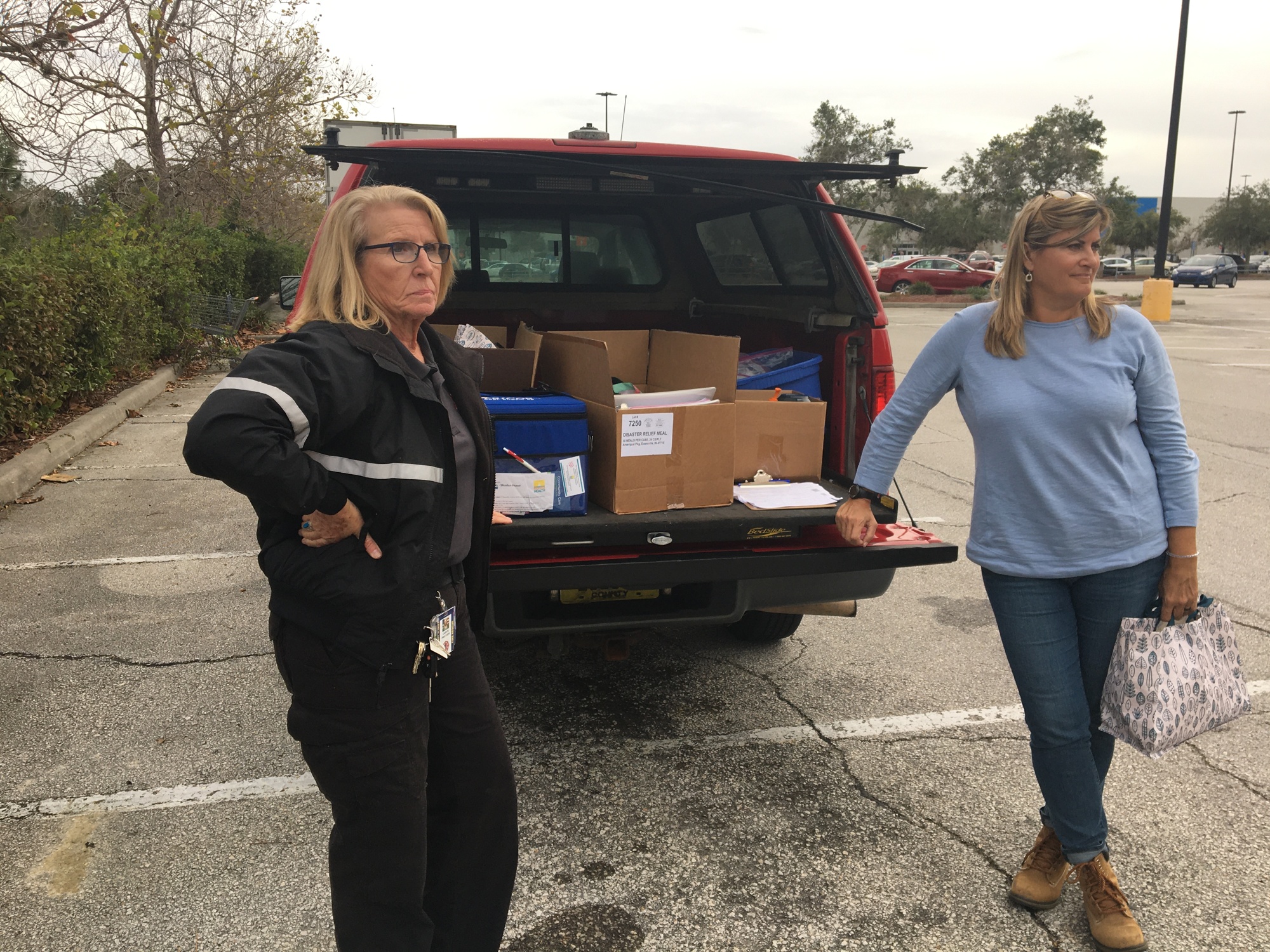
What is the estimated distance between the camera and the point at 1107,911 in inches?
98.6

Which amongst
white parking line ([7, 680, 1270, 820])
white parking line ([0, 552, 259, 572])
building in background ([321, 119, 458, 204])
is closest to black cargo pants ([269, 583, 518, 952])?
white parking line ([7, 680, 1270, 820])

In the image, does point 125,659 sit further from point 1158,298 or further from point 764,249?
point 1158,298

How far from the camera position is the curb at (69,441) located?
6.87 m

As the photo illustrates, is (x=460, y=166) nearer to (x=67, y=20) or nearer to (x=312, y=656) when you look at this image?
(x=312, y=656)

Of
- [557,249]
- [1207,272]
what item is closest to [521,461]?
[557,249]

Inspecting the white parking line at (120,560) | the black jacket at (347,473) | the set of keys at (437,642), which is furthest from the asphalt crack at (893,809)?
the white parking line at (120,560)

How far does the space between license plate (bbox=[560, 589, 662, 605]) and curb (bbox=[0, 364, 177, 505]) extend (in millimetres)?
5170

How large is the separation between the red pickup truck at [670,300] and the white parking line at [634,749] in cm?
45

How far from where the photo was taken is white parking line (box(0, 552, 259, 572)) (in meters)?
5.47

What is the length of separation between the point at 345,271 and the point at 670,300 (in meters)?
3.12

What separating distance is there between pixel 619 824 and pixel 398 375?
68.1 inches

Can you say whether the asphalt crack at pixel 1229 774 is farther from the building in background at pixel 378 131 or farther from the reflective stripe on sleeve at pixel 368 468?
the building in background at pixel 378 131

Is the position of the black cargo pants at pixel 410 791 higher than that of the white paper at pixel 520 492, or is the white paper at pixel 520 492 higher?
the white paper at pixel 520 492

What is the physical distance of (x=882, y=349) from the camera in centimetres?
359
